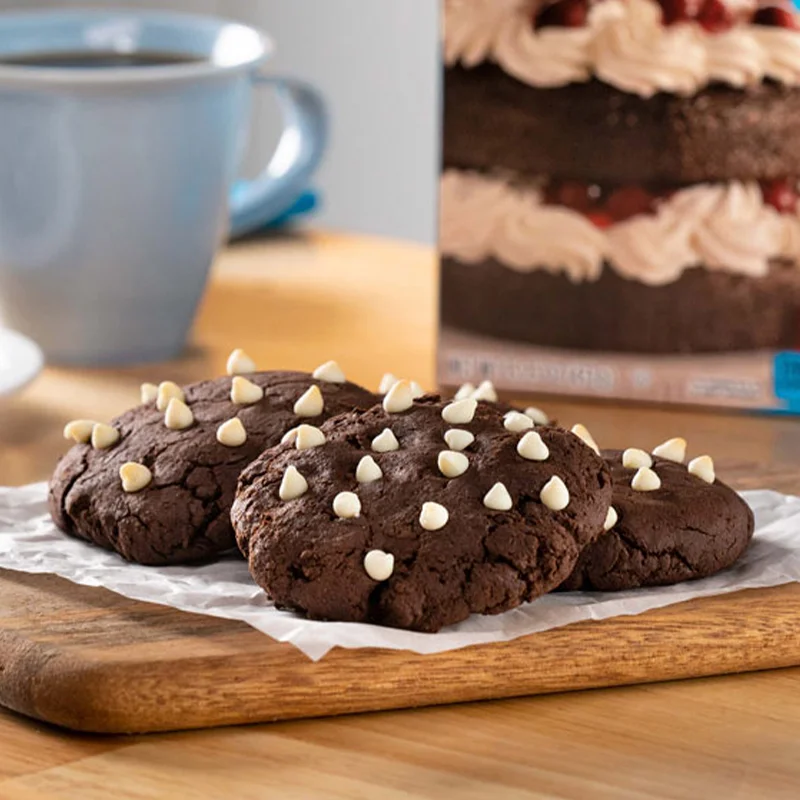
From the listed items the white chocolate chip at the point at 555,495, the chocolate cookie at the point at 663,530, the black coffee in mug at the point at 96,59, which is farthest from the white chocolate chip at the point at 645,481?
the black coffee in mug at the point at 96,59

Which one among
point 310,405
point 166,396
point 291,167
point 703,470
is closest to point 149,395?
point 166,396

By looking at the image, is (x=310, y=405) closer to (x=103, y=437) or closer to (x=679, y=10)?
(x=103, y=437)

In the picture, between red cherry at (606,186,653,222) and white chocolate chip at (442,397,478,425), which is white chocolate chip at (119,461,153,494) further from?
red cherry at (606,186,653,222)

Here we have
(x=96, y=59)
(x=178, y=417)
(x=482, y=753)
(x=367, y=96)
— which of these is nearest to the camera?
(x=482, y=753)


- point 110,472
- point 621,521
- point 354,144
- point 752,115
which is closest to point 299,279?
point 752,115

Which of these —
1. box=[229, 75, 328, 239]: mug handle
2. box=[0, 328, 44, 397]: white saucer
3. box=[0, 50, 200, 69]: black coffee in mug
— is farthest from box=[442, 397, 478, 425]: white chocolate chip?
box=[229, 75, 328, 239]: mug handle

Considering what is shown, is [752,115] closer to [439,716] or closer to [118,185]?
[118,185]
